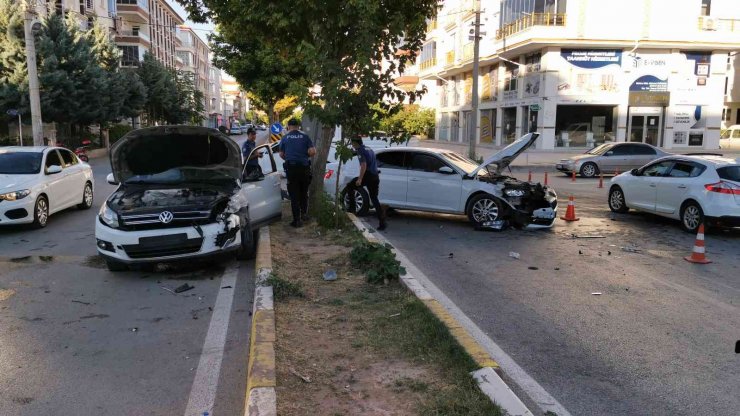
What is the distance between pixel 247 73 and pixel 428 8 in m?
17.9

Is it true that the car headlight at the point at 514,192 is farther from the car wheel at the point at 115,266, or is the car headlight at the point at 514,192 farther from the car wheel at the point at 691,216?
the car wheel at the point at 115,266

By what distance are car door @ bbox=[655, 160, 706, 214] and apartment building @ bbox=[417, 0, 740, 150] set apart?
70.4 ft

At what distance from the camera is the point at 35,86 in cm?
2316

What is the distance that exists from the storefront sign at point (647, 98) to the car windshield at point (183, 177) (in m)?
32.1

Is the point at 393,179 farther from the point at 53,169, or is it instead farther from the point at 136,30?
the point at 136,30

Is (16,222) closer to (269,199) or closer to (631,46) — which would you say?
(269,199)

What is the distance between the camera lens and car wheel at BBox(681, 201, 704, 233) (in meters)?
10.7

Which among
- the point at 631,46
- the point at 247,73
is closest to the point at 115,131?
the point at 247,73

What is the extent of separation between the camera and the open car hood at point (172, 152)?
8.66 meters

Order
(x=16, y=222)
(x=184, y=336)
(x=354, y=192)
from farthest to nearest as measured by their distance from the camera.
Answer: (x=354, y=192)
(x=16, y=222)
(x=184, y=336)

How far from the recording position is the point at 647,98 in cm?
3472

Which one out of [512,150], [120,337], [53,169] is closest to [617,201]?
[512,150]

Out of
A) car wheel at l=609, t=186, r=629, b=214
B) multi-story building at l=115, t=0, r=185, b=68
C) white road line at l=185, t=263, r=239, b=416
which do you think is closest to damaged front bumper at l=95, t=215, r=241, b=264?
white road line at l=185, t=263, r=239, b=416

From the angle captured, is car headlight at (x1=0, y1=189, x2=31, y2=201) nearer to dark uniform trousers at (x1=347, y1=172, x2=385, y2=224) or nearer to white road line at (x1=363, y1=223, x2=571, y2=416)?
dark uniform trousers at (x1=347, y1=172, x2=385, y2=224)
